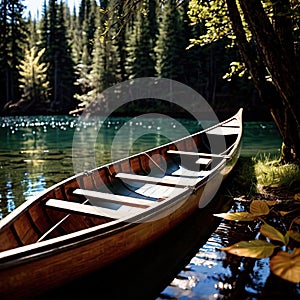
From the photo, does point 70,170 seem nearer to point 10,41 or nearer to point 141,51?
point 141,51

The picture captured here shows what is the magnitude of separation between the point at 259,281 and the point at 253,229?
162cm

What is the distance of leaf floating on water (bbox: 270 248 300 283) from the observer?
4094 millimetres

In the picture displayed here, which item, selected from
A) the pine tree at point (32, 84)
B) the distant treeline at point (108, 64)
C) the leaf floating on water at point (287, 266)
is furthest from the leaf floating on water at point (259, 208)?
the pine tree at point (32, 84)

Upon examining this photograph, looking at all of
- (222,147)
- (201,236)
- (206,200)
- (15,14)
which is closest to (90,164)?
(222,147)

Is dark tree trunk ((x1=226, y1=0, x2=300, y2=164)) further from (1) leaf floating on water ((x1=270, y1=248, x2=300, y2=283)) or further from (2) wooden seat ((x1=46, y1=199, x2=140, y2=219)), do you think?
(2) wooden seat ((x1=46, y1=199, x2=140, y2=219))

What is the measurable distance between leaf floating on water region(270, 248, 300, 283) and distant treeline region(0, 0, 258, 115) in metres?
35.5

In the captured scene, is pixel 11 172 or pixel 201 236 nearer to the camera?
pixel 201 236

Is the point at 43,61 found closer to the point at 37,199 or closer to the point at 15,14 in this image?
the point at 15,14

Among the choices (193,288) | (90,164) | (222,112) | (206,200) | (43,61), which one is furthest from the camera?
(43,61)

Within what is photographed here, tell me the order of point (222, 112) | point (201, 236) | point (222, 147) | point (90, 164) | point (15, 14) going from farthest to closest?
point (15, 14) < point (222, 112) < point (90, 164) < point (222, 147) < point (201, 236)

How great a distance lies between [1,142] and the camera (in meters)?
19.2

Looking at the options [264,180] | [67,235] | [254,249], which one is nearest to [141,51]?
[264,180]

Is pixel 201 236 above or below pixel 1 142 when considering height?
below

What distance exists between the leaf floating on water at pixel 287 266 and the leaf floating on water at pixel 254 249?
22cm
